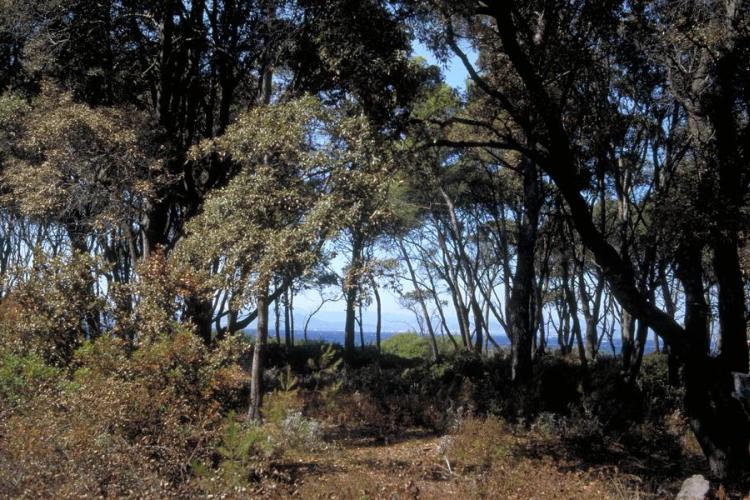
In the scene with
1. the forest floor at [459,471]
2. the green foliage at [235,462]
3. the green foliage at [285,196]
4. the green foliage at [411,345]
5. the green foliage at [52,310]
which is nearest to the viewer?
the green foliage at [235,462]

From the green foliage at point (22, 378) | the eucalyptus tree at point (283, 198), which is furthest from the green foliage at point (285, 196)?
the green foliage at point (22, 378)

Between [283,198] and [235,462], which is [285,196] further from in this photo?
[235,462]

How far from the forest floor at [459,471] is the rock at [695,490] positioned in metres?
0.47

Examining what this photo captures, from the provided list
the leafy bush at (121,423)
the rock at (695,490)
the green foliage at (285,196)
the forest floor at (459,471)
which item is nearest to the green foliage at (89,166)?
the green foliage at (285,196)

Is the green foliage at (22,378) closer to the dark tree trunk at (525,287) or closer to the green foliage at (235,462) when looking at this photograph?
the green foliage at (235,462)

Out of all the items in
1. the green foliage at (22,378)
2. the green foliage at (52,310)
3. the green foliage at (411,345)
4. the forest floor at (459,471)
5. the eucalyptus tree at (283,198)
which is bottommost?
the forest floor at (459,471)

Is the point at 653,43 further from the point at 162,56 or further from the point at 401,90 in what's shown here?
the point at 162,56

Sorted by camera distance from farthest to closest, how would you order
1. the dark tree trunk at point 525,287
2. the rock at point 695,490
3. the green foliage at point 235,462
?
the dark tree trunk at point 525,287 → the rock at point 695,490 → the green foliage at point 235,462

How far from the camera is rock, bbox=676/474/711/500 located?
22.0ft

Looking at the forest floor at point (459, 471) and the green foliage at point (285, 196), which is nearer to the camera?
the forest floor at point (459, 471)

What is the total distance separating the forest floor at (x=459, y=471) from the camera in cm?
730

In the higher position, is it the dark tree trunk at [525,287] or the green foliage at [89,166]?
the green foliage at [89,166]

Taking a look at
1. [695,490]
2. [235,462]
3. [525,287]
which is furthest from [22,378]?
[525,287]

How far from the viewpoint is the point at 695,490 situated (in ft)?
22.2
